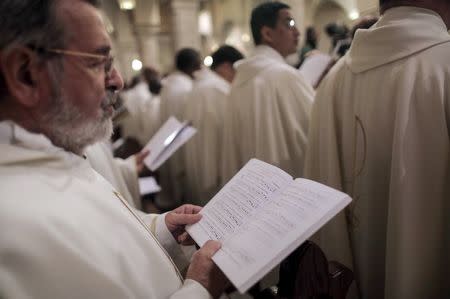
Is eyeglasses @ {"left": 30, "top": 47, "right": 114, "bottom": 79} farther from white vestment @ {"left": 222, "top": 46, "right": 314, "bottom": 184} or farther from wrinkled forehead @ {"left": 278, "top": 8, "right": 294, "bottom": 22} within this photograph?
wrinkled forehead @ {"left": 278, "top": 8, "right": 294, "bottom": 22}

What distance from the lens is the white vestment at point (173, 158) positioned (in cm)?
514

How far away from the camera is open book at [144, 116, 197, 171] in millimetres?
2447

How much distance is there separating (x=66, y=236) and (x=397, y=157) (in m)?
1.12

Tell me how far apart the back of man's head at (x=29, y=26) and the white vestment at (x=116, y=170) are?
99 cm

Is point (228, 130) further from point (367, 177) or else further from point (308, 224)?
point (308, 224)

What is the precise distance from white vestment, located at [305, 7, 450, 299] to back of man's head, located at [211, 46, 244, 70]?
2.59 metres

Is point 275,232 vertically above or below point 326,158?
above

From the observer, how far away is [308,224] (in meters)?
0.93

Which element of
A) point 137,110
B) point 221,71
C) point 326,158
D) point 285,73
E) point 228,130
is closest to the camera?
point 326,158

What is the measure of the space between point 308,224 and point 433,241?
27.1 inches

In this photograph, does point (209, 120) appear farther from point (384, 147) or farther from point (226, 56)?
point (384, 147)

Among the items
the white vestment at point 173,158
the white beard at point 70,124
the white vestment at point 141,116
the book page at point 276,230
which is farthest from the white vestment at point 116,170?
the white vestment at point 141,116

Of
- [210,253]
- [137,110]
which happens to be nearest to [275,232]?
[210,253]

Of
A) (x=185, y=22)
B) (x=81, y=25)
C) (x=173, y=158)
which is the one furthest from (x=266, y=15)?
(x=185, y=22)
